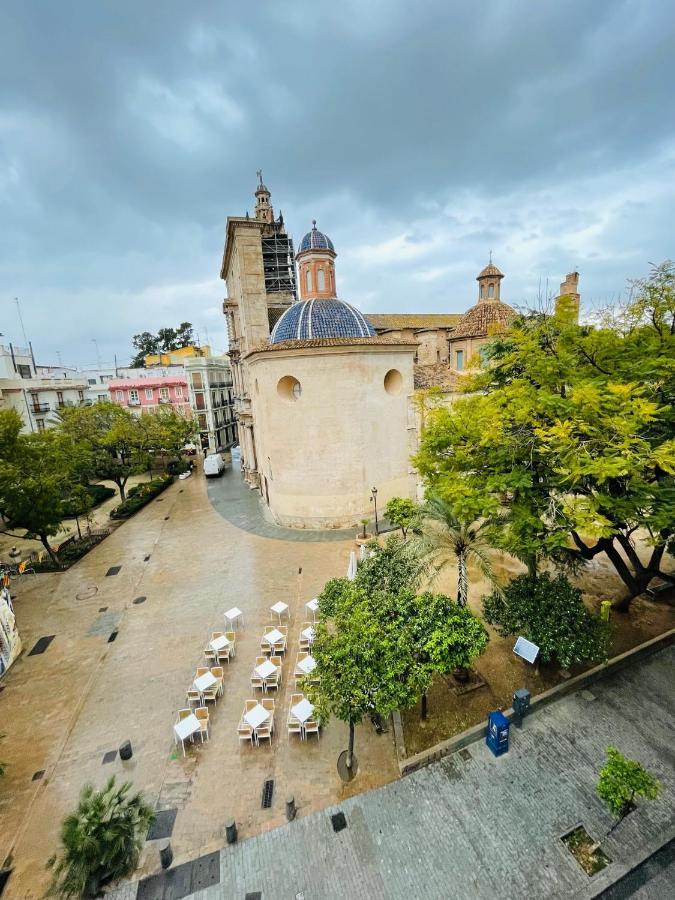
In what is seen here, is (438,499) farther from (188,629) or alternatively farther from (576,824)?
(188,629)

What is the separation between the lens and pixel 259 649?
1273cm

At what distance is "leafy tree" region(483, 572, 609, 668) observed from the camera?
931cm

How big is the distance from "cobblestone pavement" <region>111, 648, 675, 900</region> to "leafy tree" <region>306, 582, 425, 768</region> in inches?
56.4

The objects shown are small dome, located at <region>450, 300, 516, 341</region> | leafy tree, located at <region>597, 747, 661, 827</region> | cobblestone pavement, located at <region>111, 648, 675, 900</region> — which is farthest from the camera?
small dome, located at <region>450, 300, 516, 341</region>

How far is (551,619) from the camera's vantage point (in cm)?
951

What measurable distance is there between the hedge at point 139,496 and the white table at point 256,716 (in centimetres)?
2014

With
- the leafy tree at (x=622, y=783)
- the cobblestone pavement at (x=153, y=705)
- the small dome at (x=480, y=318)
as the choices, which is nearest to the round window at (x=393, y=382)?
the small dome at (x=480, y=318)

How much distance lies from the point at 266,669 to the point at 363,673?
4553mm

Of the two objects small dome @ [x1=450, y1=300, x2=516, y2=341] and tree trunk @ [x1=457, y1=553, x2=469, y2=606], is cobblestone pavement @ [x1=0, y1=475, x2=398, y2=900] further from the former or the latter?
small dome @ [x1=450, y1=300, x2=516, y2=341]

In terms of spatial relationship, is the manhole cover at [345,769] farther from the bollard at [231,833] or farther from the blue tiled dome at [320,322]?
the blue tiled dome at [320,322]

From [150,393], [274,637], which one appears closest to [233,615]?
[274,637]

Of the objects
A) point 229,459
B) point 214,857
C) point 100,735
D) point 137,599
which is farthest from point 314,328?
point 229,459

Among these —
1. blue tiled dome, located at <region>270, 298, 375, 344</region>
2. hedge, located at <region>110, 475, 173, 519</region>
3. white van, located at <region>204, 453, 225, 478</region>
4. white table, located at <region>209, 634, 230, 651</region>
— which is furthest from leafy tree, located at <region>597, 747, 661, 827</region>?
white van, located at <region>204, 453, 225, 478</region>

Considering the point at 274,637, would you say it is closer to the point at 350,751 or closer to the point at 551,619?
the point at 350,751
